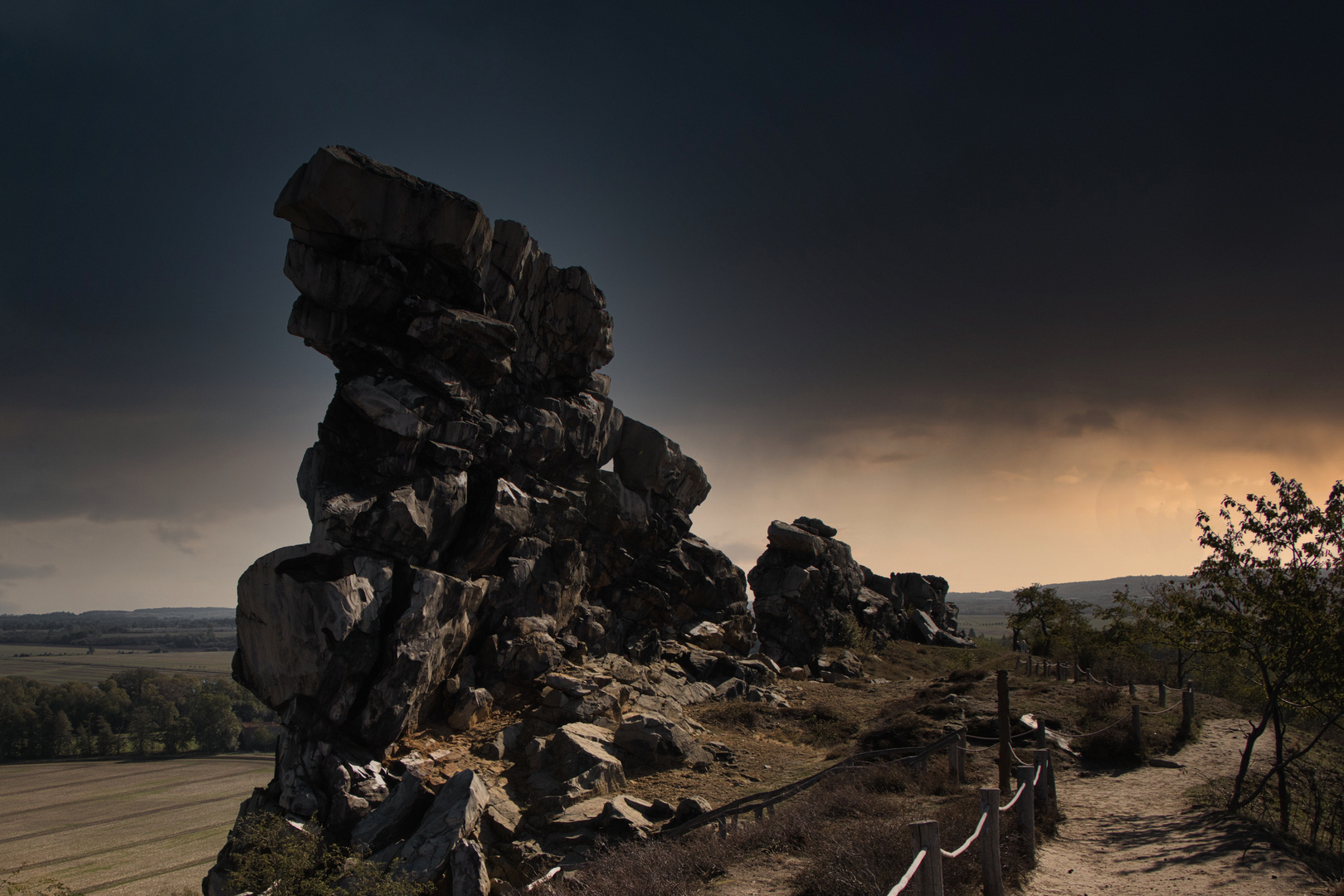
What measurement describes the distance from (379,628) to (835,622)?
40740mm

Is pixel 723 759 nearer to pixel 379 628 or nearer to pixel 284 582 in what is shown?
pixel 379 628

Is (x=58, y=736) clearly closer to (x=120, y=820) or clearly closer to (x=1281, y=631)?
(x=120, y=820)

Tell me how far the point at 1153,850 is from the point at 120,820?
86.6m

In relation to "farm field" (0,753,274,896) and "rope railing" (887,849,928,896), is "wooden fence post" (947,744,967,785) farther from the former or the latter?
"farm field" (0,753,274,896)

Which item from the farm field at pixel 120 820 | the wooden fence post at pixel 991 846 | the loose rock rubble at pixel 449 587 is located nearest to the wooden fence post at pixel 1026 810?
the wooden fence post at pixel 991 846

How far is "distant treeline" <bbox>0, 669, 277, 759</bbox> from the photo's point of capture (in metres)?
88.0

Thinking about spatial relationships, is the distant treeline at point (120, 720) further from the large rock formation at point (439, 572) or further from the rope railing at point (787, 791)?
the rope railing at point (787, 791)

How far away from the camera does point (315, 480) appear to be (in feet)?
68.3

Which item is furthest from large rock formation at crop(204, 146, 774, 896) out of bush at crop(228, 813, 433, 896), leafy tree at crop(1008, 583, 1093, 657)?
leafy tree at crop(1008, 583, 1093, 657)

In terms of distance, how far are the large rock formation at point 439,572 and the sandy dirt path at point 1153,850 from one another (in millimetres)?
9652

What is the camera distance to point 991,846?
929cm

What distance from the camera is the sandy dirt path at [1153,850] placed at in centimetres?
1050

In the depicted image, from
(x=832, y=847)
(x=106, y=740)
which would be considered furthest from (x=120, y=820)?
(x=832, y=847)

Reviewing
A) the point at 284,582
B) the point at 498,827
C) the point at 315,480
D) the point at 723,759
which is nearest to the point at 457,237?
the point at 315,480
